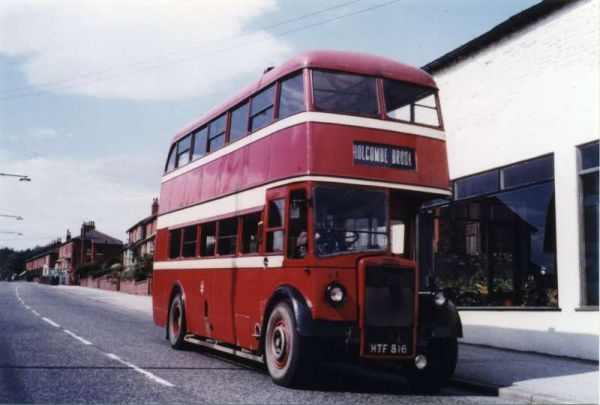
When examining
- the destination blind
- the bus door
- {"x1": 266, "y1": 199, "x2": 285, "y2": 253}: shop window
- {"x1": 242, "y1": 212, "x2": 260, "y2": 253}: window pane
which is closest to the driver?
{"x1": 266, "y1": 199, "x2": 285, "y2": 253}: shop window

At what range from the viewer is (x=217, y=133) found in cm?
1115

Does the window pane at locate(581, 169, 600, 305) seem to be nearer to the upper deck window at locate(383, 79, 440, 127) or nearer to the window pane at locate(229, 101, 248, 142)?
the upper deck window at locate(383, 79, 440, 127)

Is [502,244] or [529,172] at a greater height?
[529,172]

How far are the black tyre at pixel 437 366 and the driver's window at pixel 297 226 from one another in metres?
2.02

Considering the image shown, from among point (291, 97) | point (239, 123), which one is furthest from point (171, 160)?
point (291, 97)

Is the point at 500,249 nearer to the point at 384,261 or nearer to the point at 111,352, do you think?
the point at 384,261

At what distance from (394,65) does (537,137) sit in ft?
16.6

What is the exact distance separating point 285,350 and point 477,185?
323 inches

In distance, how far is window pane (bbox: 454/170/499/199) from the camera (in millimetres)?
13898

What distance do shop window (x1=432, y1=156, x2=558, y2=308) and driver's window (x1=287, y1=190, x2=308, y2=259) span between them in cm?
417

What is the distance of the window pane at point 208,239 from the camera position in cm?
1073

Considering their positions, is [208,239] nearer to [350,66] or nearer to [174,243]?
[174,243]

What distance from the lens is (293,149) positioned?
8094 mm

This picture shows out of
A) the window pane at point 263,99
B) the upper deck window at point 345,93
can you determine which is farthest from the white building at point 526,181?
the window pane at point 263,99
